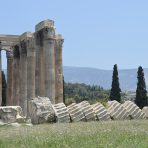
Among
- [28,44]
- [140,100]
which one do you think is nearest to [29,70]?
[28,44]

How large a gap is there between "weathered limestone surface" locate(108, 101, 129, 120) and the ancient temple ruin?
1252 centimetres

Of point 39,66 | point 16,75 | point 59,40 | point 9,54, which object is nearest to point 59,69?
point 39,66

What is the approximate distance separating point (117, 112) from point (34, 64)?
1840 centimetres

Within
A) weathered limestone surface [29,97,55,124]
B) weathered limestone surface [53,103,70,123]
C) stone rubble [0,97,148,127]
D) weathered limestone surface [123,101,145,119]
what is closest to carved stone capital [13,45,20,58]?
stone rubble [0,97,148,127]

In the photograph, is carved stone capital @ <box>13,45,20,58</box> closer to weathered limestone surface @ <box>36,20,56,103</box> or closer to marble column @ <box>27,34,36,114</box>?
marble column @ <box>27,34,36,114</box>

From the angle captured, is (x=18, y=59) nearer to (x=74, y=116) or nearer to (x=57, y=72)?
(x=57, y=72)

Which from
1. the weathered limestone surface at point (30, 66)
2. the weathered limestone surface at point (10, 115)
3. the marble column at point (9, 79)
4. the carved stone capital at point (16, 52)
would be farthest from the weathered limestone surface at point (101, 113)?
the marble column at point (9, 79)

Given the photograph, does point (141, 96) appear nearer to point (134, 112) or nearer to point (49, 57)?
point (49, 57)

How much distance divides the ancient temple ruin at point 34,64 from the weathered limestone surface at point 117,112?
41.1 ft

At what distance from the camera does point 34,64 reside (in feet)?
144

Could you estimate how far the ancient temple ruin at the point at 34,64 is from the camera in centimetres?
3966

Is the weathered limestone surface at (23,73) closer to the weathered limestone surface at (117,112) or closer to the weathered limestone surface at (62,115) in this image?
the weathered limestone surface at (117,112)

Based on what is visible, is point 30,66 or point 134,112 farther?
point 30,66

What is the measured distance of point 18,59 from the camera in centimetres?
5031
